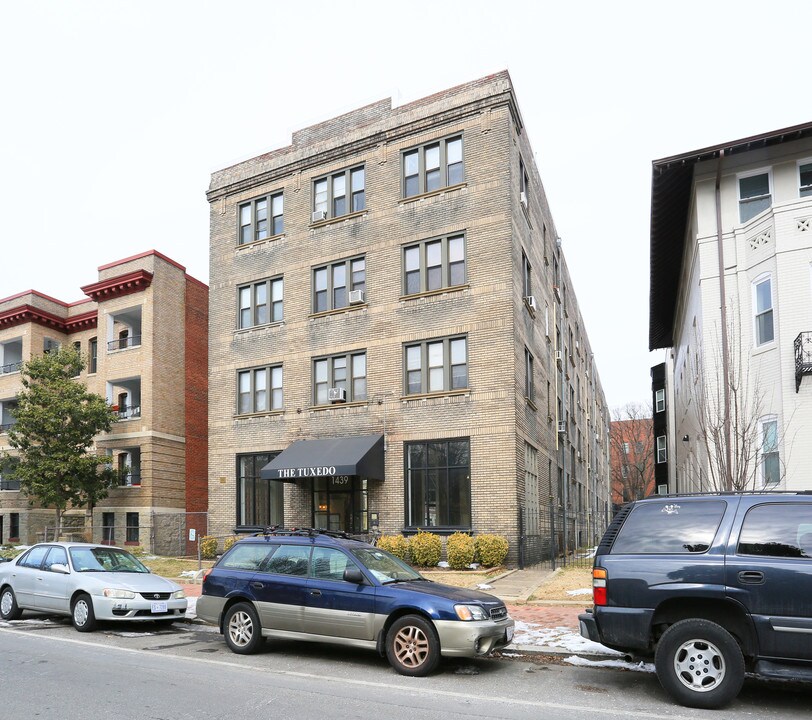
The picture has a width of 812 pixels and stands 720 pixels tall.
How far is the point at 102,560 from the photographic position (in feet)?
43.9

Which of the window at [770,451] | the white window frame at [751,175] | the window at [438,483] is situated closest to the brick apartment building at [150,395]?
the window at [438,483]

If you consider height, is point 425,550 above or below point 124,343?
below

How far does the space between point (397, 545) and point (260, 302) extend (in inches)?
421

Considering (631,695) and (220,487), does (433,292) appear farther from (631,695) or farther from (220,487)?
(631,695)

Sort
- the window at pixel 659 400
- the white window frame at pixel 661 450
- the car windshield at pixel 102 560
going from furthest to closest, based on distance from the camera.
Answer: the window at pixel 659 400, the white window frame at pixel 661 450, the car windshield at pixel 102 560

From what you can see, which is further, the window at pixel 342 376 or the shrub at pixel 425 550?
the window at pixel 342 376

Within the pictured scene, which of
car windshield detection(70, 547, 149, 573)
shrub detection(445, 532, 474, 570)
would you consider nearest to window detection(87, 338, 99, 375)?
shrub detection(445, 532, 474, 570)

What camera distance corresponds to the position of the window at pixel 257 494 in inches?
987

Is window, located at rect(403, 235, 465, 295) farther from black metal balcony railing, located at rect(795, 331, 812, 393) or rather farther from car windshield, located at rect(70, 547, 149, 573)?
car windshield, located at rect(70, 547, 149, 573)

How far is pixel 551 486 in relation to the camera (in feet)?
92.5

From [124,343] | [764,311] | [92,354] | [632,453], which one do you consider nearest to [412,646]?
[764,311]

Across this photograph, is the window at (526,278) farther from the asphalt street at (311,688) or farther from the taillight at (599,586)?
the taillight at (599,586)

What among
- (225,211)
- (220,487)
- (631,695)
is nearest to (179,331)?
(225,211)

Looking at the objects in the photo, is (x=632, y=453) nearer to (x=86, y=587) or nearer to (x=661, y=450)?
(x=661, y=450)
